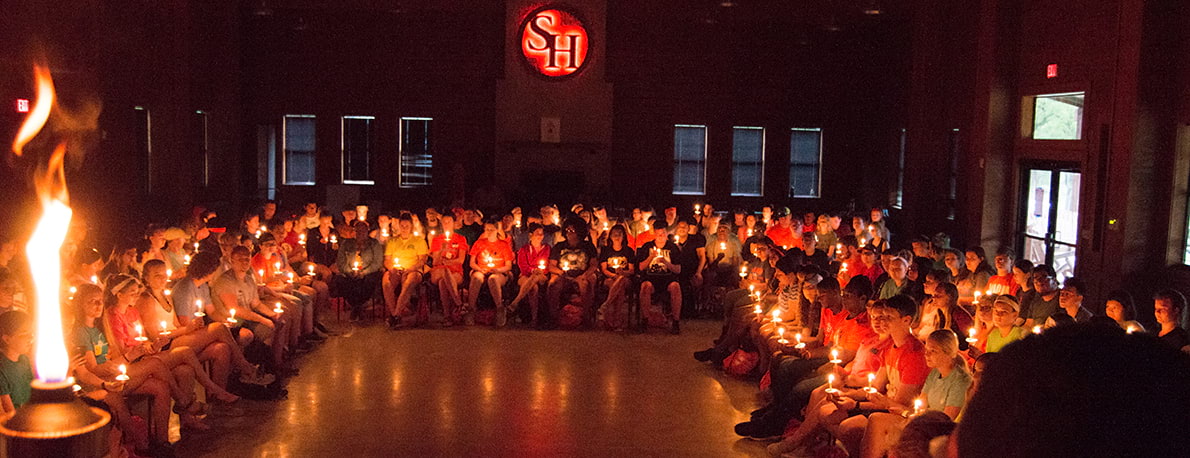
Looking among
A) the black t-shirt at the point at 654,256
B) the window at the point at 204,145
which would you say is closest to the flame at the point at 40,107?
the black t-shirt at the point at 654,256

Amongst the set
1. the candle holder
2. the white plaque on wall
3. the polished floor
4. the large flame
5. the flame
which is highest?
the white plaque on wall

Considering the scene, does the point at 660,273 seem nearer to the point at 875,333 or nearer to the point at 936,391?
the point at 875,333

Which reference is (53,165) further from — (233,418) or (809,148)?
(809,148)

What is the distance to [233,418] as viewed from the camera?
26.6ft

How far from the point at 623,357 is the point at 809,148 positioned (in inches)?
525

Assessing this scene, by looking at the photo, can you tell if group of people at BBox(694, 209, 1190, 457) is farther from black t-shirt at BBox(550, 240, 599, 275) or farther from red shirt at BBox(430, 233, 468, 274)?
red shirt at BBox(430, 233, 468, 274)

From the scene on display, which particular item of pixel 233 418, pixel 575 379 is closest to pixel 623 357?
pixel 575 379

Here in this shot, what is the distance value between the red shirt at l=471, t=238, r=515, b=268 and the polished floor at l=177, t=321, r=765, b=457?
101 cm

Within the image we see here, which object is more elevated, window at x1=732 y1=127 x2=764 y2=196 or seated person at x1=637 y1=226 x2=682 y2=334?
window at x1=732 y1=127 x2=764 y2=196

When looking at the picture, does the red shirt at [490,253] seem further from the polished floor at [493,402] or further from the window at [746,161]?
the window at [746,161]

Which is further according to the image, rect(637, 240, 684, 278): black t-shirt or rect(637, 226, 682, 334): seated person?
rect(637, 240, 684, 278): black t-shirt

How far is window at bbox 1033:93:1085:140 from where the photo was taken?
39.9 feet

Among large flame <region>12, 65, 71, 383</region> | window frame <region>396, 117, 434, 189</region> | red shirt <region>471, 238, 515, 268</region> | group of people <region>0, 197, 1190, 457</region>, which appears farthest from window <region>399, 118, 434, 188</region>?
large flame <region>12, 65, 71, 383</region>

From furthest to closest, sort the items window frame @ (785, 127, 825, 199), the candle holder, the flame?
window frame @ (785, 127, 825, 199) → the flame → the candle holder
